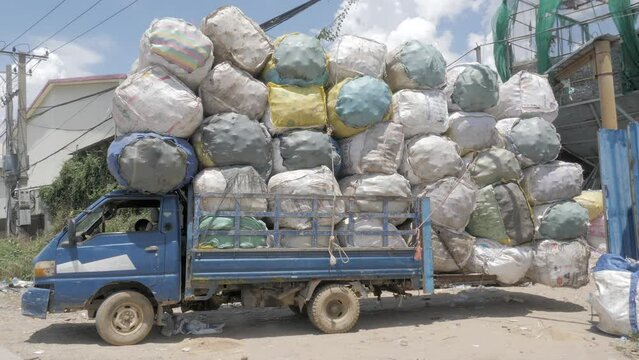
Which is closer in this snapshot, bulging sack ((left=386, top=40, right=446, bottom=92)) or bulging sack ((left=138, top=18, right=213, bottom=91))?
bulging sack ((left=138, top=18, right=213, bottom=91))

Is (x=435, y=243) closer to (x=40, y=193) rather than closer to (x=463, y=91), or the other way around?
(x=463, y=91)

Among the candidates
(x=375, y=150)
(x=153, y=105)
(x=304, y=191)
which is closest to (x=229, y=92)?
(x=153, y=105)

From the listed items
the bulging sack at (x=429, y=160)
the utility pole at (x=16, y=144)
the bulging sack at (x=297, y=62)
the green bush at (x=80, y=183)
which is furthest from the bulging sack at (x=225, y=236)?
the utility pole at (x=16, y=144)

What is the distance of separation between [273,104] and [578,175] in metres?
4.37

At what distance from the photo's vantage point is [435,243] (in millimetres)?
7137

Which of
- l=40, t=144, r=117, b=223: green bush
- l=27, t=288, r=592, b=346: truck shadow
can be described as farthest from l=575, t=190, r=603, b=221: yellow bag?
l=40, t=144, r=117, b=223: green bush

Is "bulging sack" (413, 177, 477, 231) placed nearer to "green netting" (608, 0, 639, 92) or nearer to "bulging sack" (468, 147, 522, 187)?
"bulging sack" (468, 147, 522, 187)

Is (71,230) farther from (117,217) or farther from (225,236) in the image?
(225,236)

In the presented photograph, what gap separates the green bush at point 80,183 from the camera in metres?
16.4

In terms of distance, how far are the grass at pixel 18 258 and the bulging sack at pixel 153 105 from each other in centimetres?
739

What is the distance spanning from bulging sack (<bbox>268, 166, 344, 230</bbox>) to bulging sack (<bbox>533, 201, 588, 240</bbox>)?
2892 mm

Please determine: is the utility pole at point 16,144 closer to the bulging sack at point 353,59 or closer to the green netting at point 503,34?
the bulging sack at point 353,59

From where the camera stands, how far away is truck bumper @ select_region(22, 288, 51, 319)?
223 inches

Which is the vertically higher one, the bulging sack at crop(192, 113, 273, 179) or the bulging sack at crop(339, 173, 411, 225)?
the bulging sack at crop(192, 113, 273, 179)
